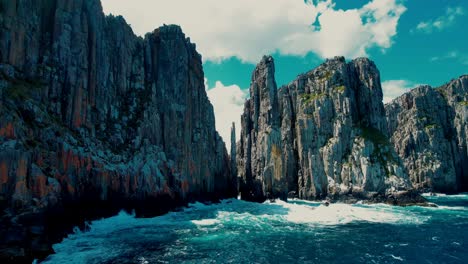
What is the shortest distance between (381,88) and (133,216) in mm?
100565

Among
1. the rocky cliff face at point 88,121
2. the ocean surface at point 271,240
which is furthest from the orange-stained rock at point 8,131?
the ocean surface at point 271,240

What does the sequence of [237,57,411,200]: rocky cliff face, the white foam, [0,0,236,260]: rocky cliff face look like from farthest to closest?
1. [237,57,411,200]: rocky cliff face
2. the white foam
3. [0,0,236,260]: rocky cliff face

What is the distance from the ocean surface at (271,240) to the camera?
33531 mm

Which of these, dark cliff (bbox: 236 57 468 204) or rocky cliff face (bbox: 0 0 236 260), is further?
dark cliff (bbox: 236 57 468 204)

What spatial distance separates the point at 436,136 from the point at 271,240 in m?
137

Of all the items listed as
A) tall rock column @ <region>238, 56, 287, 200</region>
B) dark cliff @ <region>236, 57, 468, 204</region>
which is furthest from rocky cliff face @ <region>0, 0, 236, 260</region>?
dark cliff @ <region>236, 57, 468, 204</region>

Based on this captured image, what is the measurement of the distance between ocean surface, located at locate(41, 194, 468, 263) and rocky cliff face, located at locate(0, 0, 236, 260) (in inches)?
205

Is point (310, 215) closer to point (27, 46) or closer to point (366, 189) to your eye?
point (366, 189)

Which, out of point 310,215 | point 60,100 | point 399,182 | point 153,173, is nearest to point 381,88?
point 399,182

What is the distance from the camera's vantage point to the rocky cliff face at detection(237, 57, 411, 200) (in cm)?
9912

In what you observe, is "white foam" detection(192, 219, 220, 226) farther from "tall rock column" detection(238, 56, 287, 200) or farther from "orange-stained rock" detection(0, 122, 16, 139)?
"tall rock column" detection(238, 56, 287, 200)

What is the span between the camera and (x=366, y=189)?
9544 cm

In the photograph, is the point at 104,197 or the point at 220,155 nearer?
the point at 104,197

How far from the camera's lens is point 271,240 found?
43.0 m
